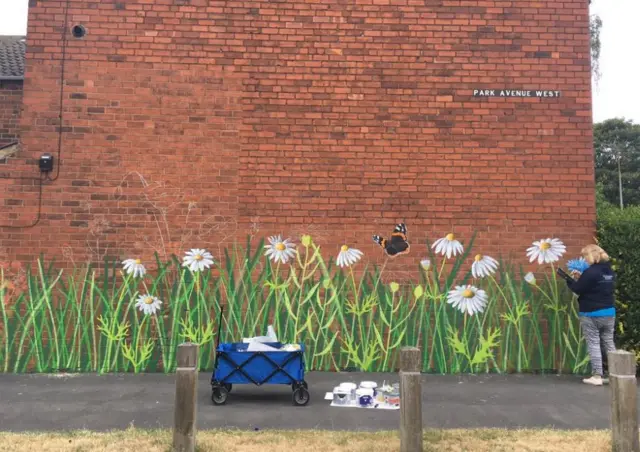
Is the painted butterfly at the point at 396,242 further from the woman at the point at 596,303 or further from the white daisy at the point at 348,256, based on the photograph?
the woman at the point at 596,303

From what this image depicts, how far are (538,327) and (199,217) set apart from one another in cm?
477

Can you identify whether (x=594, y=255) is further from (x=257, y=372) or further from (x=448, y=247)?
(x=257, y=372)

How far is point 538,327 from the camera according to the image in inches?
261

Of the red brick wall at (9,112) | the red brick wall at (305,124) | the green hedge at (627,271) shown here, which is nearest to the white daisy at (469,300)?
the red brick wall at (305,124)

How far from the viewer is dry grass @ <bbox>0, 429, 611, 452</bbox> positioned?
12.8 ft

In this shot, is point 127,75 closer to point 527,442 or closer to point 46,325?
point 46,325

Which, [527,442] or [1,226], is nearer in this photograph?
[527,442]

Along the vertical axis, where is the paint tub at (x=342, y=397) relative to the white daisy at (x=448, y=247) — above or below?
below

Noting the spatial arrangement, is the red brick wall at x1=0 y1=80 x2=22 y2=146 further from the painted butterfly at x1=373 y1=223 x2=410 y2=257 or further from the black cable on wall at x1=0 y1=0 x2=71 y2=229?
the painted butterfly at x1=373 y1=223 x2=410 y2=257

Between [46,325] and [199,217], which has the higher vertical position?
[199,217]

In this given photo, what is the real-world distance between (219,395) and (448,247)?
3504 millimetres

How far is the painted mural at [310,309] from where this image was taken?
6547 millimetres

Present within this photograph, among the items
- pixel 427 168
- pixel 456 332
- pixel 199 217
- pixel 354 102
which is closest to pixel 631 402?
pixel 456 332

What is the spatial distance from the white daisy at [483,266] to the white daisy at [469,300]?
21 cm
